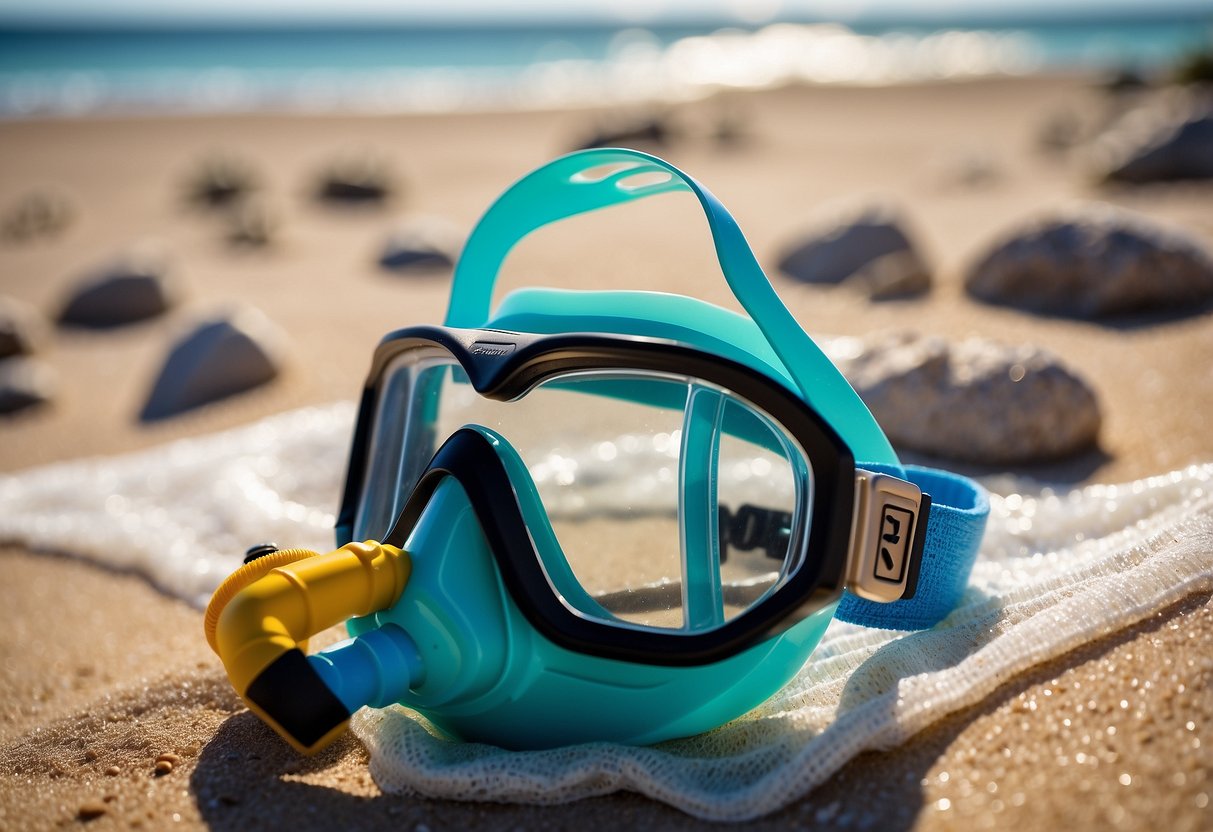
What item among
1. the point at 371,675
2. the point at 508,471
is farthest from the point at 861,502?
the point at 371,675

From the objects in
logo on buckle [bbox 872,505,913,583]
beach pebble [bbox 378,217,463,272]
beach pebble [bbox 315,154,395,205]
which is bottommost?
beach pebble [bbox 315,154,395,205]

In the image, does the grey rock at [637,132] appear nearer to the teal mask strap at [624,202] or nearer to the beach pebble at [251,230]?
the beach pebble at [251,230]

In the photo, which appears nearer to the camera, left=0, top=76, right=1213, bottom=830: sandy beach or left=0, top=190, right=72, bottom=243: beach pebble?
left=0, top=76, right=1213, bottom=830: sandy beach

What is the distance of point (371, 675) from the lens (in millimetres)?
1737

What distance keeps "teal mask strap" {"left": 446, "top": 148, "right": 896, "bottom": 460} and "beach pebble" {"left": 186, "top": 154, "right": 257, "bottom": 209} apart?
9.88 meters

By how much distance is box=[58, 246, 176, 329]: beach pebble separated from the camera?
7016mm

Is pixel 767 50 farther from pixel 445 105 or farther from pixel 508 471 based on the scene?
pixel 508 471

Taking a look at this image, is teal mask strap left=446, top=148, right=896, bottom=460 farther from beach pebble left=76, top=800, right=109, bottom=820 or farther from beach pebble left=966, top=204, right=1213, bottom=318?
beach pebble left=966, top=204, right=1213, bottom=318

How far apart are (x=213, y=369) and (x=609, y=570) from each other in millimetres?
3548

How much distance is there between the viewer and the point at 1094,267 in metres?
5.02

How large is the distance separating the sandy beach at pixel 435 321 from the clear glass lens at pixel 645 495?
13.7 inches

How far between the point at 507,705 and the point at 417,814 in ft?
0.75

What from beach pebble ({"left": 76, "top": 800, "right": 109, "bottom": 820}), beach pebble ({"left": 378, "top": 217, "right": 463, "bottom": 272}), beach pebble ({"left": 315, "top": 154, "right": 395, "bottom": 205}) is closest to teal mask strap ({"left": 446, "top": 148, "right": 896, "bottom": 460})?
beach pebble ({"left": 76, "top": 800, "right": 109, "bottom": 820})

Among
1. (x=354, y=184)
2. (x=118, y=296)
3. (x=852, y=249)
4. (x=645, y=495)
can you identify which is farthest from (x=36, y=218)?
(x=645, y=495)
